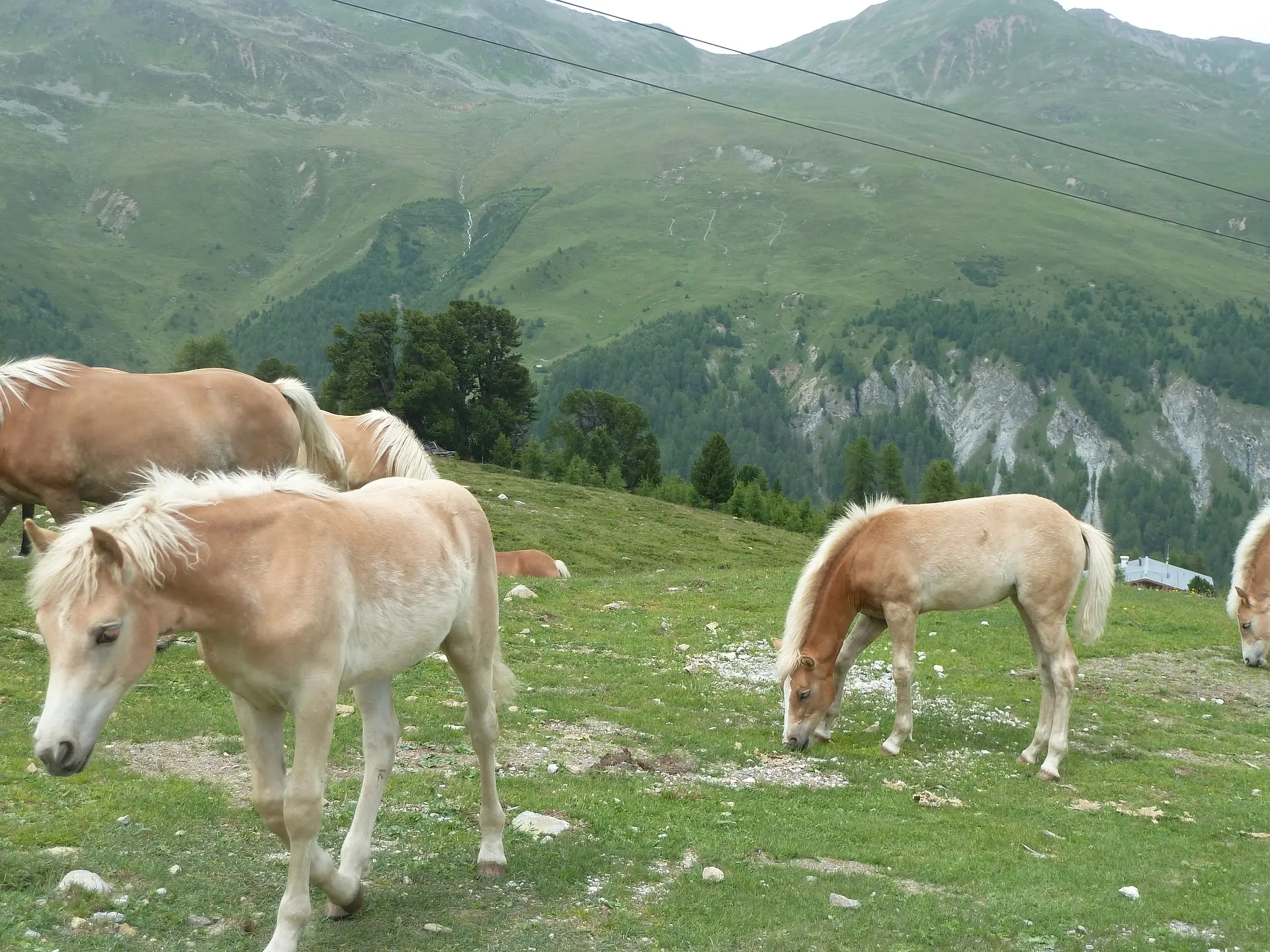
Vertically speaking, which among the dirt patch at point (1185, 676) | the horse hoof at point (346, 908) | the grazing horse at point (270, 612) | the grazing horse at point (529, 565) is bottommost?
the grazing horse at point (529, 565)

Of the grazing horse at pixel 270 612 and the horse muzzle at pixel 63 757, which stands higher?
the grazing horse at pixel 270 612

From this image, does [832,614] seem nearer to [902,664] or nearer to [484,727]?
[902,664]

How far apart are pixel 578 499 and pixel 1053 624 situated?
113ft

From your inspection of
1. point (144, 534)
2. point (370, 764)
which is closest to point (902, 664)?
point (370, 764)

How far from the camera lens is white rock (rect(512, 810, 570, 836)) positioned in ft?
27.6

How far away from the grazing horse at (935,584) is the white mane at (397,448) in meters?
6.88

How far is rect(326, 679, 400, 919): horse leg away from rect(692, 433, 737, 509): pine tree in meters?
77.6

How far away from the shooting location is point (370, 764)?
720 centimetres

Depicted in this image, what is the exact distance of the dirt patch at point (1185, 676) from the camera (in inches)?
690

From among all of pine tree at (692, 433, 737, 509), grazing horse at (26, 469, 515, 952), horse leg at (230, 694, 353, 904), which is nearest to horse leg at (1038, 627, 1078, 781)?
grazing horse at (26, 469, 515, 952)

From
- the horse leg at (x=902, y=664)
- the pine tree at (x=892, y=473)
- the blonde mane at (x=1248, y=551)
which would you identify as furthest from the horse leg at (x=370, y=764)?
the pine tree at (x=892, y=473)

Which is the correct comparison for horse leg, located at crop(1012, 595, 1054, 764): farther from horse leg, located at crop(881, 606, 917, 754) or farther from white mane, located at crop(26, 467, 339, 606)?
white mane, located at crop(26, 467, 339, 606)

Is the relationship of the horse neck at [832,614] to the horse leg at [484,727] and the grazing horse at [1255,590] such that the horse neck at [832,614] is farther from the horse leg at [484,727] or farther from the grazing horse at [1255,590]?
the grazing horse at [1255,590]

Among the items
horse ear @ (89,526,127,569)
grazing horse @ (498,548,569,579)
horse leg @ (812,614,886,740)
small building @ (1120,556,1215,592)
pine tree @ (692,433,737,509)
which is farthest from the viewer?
small building @ (1120,556,1215,592)
